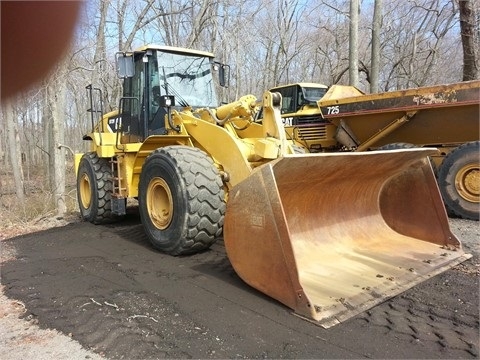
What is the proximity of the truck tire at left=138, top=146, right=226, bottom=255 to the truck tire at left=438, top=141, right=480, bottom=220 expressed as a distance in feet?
13.8

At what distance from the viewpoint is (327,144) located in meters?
10.2

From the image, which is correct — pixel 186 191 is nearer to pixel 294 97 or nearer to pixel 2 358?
pixel 2 358

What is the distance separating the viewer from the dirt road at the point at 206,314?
3.02 metres

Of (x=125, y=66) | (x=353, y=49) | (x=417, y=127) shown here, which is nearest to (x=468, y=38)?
(x=353, y=49)

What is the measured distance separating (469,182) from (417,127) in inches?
62.1

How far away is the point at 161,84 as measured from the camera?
662 cm

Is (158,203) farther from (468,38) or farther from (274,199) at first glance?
(468,38)

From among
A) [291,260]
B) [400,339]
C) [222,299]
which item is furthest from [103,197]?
[400,339]

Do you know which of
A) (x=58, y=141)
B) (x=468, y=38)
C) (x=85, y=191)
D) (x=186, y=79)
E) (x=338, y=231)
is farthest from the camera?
(x=58, y=141)

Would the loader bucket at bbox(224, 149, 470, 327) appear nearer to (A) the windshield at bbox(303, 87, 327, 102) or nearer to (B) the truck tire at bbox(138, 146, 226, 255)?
(B) the truck tire at bbox(138, 146, 226, 255)

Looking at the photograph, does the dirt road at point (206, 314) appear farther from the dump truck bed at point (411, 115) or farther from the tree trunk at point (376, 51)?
the tree trunk at point (376, 51)

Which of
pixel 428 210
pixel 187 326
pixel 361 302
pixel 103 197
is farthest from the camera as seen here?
pixel 103 197

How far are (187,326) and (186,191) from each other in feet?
6.15

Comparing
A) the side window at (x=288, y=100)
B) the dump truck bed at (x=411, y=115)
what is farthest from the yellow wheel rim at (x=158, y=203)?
the side window at (x=288, y=100)
